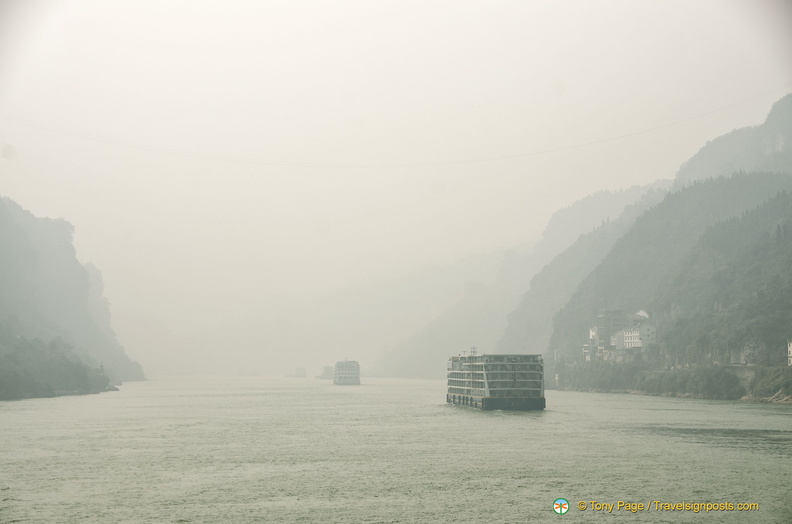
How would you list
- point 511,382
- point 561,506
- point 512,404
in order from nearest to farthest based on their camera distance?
point 561,506, point 512,404, point 511,382

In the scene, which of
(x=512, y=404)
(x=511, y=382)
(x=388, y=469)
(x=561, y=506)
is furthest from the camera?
(x=511, y=382)

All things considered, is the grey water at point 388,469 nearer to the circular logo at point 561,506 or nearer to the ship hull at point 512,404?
the circular logo at point 561,506

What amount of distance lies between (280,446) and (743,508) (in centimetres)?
5485

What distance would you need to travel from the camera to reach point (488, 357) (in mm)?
153625

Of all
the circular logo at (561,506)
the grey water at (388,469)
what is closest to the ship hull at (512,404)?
the grey water at (388,469)

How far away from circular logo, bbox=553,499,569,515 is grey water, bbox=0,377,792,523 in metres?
0.50

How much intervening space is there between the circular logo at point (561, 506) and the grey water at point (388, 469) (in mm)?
503

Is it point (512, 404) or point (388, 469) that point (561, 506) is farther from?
point (512, 404)

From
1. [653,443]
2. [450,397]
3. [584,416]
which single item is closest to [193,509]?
[653,443]

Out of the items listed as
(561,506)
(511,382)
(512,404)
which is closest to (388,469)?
(561,506)

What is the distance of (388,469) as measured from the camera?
260 ft

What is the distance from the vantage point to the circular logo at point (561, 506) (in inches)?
2331

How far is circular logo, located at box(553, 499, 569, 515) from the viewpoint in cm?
5921

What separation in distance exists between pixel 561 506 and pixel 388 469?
893 inches
